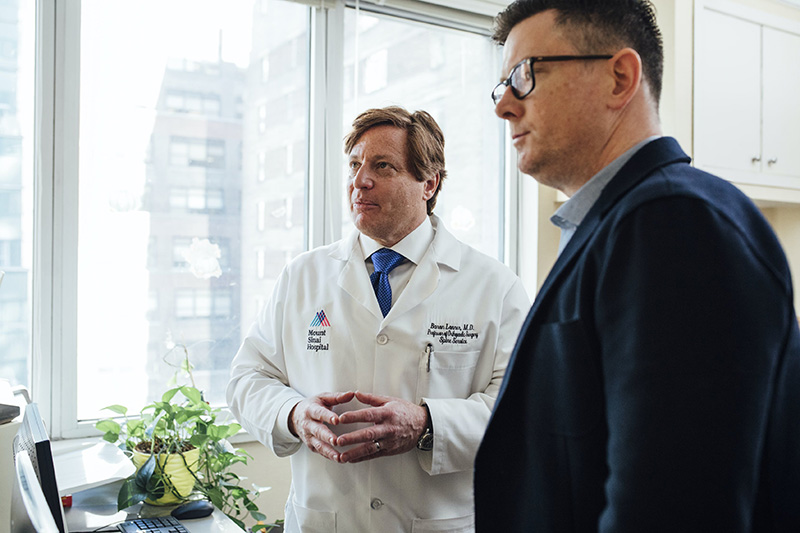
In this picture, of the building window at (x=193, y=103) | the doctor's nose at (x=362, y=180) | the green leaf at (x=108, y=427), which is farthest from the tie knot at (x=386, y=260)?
the building window at (x=193, y=103)

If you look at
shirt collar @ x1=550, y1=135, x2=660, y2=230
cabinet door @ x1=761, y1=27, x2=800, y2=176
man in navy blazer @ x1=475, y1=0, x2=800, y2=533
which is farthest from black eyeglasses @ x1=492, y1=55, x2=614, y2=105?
cabinet door @ x1=761, y1=27, x2=800, y2=176

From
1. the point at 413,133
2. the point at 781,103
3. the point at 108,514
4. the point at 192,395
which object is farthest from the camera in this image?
the point at 781,103

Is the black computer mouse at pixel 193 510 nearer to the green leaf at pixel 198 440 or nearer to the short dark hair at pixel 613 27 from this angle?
the green leaf at pixel 198 440

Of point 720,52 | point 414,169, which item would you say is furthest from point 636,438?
point 720,52

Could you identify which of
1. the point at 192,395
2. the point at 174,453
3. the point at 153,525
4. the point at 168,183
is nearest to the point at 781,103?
the point at 168,183

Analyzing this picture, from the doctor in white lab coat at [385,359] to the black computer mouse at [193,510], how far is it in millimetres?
187

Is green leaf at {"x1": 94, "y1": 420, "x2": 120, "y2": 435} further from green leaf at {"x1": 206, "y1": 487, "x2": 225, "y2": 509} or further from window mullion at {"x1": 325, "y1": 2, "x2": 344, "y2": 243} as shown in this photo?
window mullion at {"x1": 325, "y1": 2, "x2": 344, "y2": 243}

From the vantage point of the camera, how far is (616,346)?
0.66 meters

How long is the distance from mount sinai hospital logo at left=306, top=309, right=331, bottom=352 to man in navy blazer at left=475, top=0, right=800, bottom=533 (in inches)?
29.5

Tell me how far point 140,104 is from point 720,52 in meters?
2.14

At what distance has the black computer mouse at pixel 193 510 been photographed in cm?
145

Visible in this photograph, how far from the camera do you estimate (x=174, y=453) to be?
1.53 m

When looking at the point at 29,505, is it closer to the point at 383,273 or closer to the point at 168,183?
the point at 383,273

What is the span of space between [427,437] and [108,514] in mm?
779
